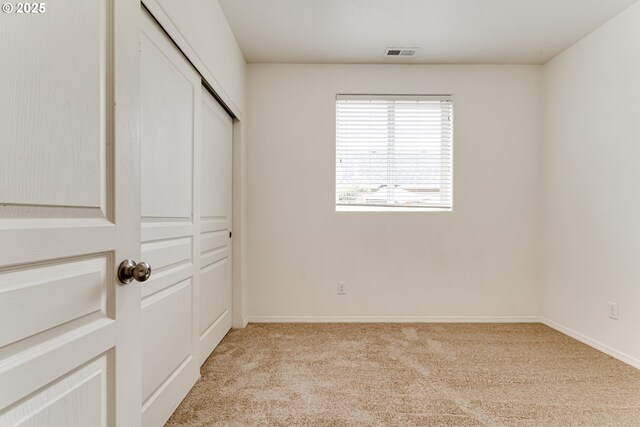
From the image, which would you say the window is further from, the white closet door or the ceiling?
the white closet door

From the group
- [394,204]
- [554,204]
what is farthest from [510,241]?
[394,204]

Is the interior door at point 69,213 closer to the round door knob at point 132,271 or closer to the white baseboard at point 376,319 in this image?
the round door knob at point 132,271

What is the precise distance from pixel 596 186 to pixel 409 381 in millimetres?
2210

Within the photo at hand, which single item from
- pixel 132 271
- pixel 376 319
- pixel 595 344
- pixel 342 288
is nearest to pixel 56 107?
pixel 132 271

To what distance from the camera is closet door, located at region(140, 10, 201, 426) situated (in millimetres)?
1574

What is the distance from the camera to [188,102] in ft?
6.70

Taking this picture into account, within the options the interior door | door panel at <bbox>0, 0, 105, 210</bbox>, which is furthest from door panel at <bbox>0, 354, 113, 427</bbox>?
door panel at <bbox>0, 0, 105, 210</bbox>

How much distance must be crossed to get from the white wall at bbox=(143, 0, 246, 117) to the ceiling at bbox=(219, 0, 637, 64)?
170 mm

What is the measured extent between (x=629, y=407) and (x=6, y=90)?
2962 mm

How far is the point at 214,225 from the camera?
2721 millimetres

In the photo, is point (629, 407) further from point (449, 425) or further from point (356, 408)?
point (356, 408)

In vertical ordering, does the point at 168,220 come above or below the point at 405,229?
above

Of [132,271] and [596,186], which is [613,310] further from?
[132,271]

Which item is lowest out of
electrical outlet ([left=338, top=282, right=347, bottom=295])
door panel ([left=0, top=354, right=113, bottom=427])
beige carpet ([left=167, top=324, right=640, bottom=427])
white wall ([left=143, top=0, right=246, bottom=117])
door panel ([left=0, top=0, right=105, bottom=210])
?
beige carpet ([left=167, top=324, right=640, bottom=427])
